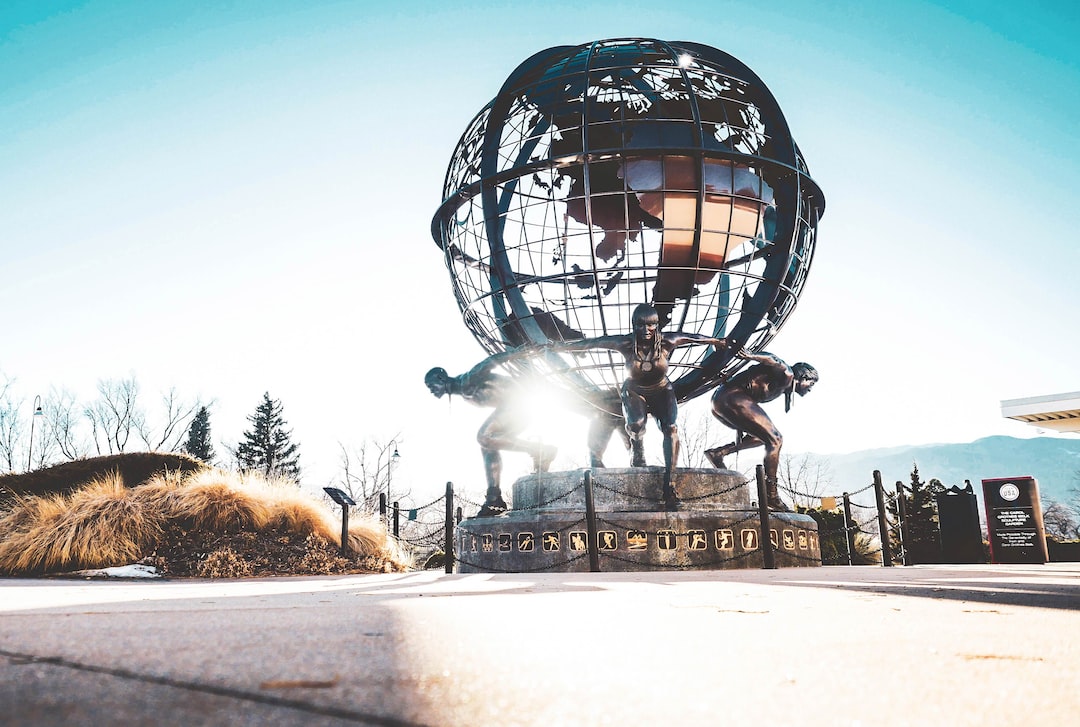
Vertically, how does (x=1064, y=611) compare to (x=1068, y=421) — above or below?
below

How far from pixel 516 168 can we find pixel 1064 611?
6.96m

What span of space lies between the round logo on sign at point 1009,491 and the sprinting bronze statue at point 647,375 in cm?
614

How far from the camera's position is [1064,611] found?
212 cm

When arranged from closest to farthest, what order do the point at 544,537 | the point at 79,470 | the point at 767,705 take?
the point at 767,705 → the point at 544,537 → the point at 79,470

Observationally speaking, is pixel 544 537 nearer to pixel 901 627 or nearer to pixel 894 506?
pixel 901 627

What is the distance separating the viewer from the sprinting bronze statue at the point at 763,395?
890cm

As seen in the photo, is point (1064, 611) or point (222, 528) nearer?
point (1064, 611)

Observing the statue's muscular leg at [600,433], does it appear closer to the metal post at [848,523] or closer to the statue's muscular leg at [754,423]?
the statue's muscular leg at [754,423]

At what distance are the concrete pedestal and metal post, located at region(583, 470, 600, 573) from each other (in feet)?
0.08

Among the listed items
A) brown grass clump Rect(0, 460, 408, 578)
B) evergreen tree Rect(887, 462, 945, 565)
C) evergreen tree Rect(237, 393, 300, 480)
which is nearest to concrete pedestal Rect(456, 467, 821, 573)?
brown grass clump Rect(0, 460, 408, 578)

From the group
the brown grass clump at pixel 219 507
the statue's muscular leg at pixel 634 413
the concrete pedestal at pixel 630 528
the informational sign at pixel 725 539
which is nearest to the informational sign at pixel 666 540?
the concrete pedestal at pixel 630 528

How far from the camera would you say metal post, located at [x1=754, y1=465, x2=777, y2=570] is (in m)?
7.86

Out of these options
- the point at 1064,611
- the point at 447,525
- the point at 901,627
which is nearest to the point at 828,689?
the point at 901,627

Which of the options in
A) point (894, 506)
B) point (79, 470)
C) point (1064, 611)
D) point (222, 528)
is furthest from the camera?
point (894, 506)
